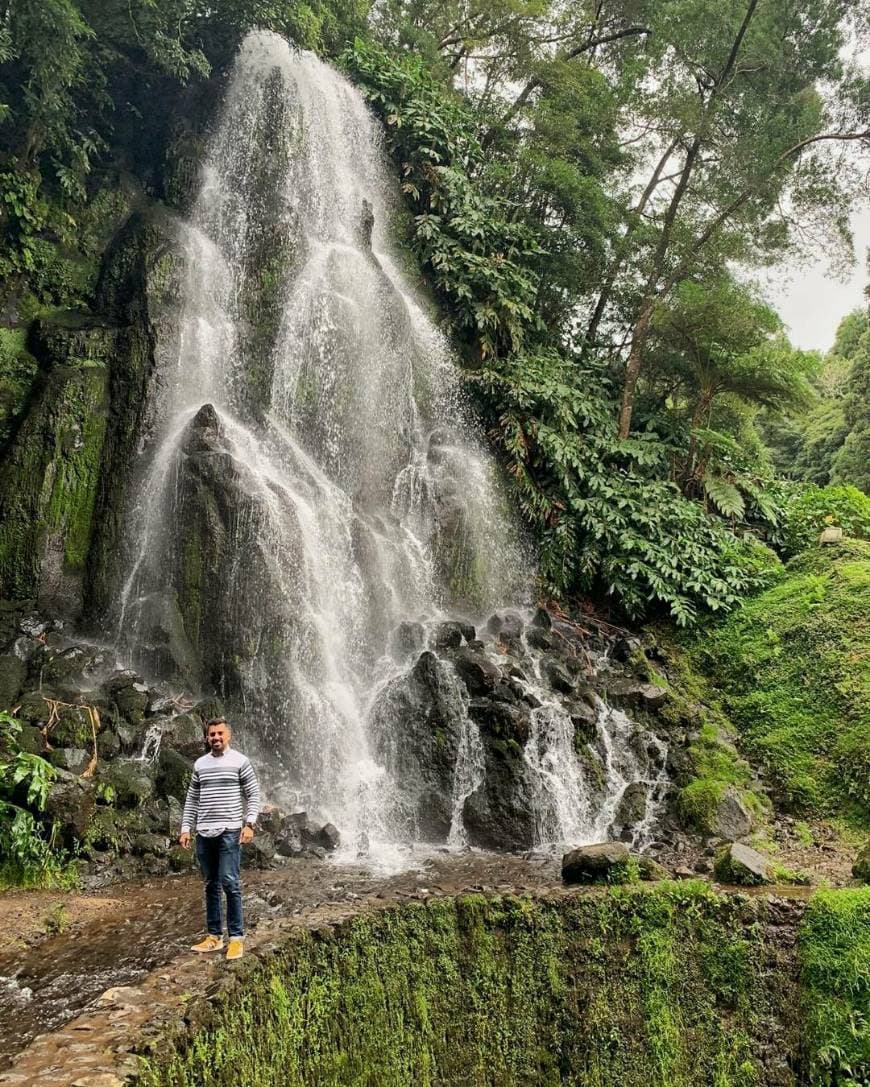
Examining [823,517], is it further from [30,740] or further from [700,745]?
[30,740]

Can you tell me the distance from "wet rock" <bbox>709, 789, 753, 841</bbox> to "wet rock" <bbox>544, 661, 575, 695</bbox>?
7.85 feet

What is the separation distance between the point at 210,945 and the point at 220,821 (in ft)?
2.52

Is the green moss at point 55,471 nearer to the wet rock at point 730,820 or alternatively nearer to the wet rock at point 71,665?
the wet rock at point 71,665

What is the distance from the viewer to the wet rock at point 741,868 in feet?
21.9

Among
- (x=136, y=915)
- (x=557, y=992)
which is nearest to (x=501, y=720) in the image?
(x=557, y=992)

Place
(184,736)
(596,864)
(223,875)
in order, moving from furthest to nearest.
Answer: (184,736), (596,864), (223,875)

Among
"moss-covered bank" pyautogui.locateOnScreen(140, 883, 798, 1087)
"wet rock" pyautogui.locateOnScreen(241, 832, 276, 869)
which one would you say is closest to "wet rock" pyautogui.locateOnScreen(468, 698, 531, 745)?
"wet rock" pyautogui.locateOnScreen(241, 832, 276, 869)

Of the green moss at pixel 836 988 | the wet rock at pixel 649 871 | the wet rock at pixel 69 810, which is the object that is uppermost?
the wet rock at pixel 69 810

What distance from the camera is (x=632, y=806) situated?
9.15 metres

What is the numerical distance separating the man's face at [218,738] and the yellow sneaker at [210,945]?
1.14 meters

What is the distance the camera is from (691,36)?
14.5 metres

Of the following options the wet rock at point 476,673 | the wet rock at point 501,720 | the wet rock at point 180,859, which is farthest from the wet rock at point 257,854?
the wet rock at point 476,673

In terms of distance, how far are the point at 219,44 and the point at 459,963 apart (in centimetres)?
1587

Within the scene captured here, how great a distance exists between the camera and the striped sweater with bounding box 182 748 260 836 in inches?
187
